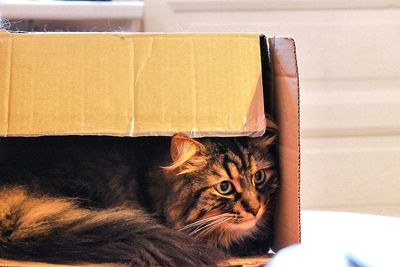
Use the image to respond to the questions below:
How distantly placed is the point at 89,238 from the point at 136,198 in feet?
0.53

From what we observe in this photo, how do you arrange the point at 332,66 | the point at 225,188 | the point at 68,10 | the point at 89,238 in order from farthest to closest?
the point at 332,66, the point at 68,10, the point at 225,188, the point at 89,238

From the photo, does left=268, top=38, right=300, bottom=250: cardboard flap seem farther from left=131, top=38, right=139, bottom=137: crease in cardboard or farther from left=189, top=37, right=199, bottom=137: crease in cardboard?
left=131, top=38, right=139, bottom=137: crease in cardboard

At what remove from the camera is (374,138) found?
1754 millimetres

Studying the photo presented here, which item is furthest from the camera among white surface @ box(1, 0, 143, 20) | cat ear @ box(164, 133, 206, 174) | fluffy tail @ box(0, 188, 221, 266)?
white surface @ box(1, 0, 143, 20)

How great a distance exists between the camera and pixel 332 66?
1722mm

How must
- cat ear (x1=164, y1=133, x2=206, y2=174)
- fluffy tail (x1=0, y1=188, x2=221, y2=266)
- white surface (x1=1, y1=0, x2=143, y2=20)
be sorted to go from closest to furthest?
fluffy tail (x1=0, y1=188, x2=221, y2=266) → cat ear (x1=164, y1=133, x2=206, y2=174) → white surface (x1=1, y1=0, x2=143, y2=20)

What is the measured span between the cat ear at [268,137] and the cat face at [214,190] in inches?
1.1

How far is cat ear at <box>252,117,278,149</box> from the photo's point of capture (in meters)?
1.05

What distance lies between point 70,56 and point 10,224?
312 millimetres

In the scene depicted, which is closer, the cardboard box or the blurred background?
the cardboard box

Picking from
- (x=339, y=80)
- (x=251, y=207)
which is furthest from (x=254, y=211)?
(x=339, y=80)

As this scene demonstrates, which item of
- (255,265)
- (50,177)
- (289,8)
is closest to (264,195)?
(255,265)

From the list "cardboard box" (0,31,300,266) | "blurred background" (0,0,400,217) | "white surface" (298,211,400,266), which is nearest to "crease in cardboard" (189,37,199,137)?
"cardboard box" (0,31,300,266)

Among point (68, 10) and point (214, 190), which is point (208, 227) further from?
point (68, 10)
